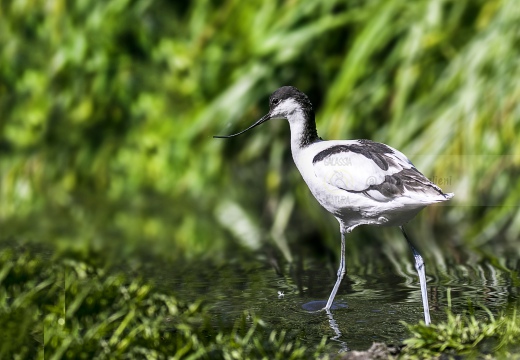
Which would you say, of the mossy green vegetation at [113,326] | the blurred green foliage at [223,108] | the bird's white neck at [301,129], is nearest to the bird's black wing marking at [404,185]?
the bird's white neck at [301,129]

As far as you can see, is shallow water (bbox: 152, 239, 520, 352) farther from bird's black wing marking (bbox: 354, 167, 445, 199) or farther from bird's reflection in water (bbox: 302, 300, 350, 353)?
bird's black wing marking (bbox: 354, 167, 445, 199)

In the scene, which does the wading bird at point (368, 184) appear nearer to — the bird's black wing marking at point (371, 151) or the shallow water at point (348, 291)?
the bird's black wing marking at point (371, 151)

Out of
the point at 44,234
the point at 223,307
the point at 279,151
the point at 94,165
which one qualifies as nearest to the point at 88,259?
the point at 44,234

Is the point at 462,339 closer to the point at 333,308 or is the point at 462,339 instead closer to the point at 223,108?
the point at 333,308

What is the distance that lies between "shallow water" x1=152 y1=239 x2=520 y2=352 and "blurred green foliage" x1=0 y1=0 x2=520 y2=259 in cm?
82

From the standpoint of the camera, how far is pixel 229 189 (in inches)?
383

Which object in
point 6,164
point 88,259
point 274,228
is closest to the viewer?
point 88,259

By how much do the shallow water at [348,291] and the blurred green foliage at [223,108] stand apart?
820 mm

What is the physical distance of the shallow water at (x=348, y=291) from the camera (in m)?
4.39

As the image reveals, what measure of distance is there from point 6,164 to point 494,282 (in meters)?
6.71

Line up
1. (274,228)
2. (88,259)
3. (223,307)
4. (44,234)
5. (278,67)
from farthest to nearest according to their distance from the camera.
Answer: (278,67)
(274,228)
(44,234)
(88,259)
(223,307)

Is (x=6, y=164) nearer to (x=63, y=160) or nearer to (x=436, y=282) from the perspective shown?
(x=63, y=160)

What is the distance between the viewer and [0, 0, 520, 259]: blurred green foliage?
7.22 m

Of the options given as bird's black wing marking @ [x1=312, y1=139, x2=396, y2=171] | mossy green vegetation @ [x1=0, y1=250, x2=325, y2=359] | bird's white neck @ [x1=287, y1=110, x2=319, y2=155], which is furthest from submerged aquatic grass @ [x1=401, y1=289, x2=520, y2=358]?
bird's white neck @ [x1=287, y1=110, x2=319, y2=155]
